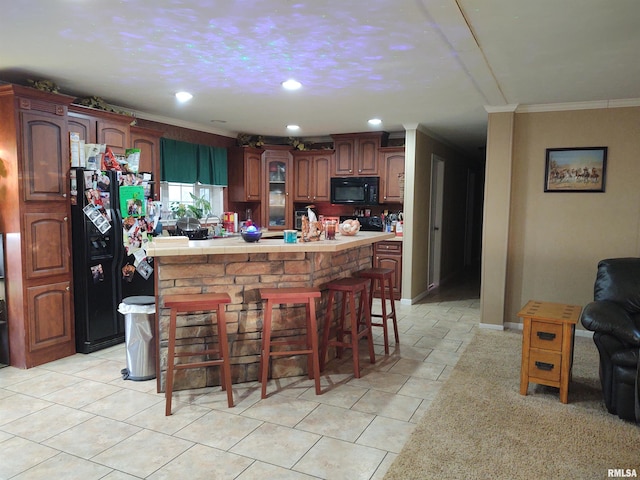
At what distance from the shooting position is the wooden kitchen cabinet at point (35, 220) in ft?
12.0

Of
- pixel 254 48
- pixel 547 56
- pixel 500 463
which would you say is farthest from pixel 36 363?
pixel 547 56

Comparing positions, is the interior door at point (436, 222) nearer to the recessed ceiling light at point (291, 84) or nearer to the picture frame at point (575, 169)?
the picture frame at point (575, 169)

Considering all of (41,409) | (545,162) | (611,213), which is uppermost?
(545,162)

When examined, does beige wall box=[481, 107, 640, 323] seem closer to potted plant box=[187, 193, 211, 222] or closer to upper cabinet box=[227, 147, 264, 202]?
upper cabinet box=[227, 147, 264, 202]

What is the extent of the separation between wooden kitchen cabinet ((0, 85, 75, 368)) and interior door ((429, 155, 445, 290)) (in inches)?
197

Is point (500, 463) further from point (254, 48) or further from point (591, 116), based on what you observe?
point (591, 116)

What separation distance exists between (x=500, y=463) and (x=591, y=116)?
3.76 meters

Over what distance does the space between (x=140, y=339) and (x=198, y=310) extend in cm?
82

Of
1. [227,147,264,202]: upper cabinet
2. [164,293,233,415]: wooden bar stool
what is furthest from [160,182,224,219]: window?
[164,293,233,415]: wooden bar stool

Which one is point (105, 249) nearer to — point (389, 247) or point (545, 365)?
point (389, 247)

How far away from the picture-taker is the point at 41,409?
120 inches

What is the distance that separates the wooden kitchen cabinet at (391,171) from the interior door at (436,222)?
722 mm

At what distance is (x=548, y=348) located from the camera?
3146 millimetres

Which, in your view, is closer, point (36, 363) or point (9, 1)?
point (9, 1)
